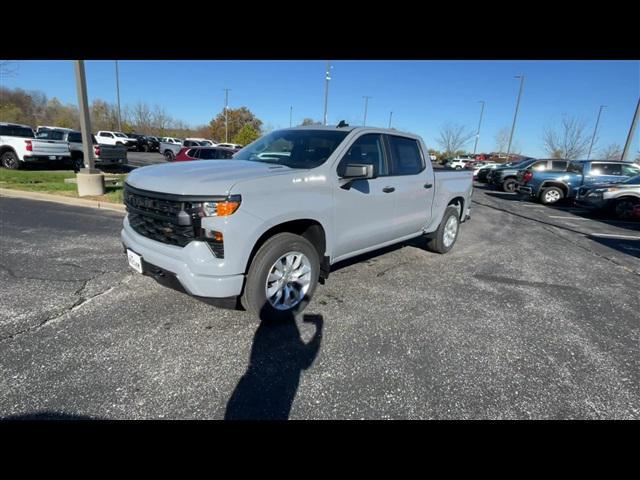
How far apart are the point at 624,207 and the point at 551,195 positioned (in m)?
3.25

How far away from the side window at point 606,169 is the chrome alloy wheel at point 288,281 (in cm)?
1521

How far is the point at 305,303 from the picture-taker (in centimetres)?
338

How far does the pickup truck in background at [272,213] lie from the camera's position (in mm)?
2592

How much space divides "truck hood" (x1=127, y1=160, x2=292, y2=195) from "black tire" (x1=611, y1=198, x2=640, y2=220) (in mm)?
12405

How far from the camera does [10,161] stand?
13375 mm

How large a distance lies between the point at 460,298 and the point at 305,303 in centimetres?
194

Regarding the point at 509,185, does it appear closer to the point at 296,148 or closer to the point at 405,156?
the point at 405,156

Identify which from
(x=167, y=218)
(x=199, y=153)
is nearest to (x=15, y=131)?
(x=199, y=153)

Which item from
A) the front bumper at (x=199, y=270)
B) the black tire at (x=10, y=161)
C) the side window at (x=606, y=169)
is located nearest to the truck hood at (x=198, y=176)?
the front bumper at (x=199, y=270)

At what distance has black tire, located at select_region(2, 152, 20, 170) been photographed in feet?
43.6

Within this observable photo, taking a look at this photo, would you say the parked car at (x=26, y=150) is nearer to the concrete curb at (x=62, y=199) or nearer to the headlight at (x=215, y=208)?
the concrete curb at (x=62, y=199)
